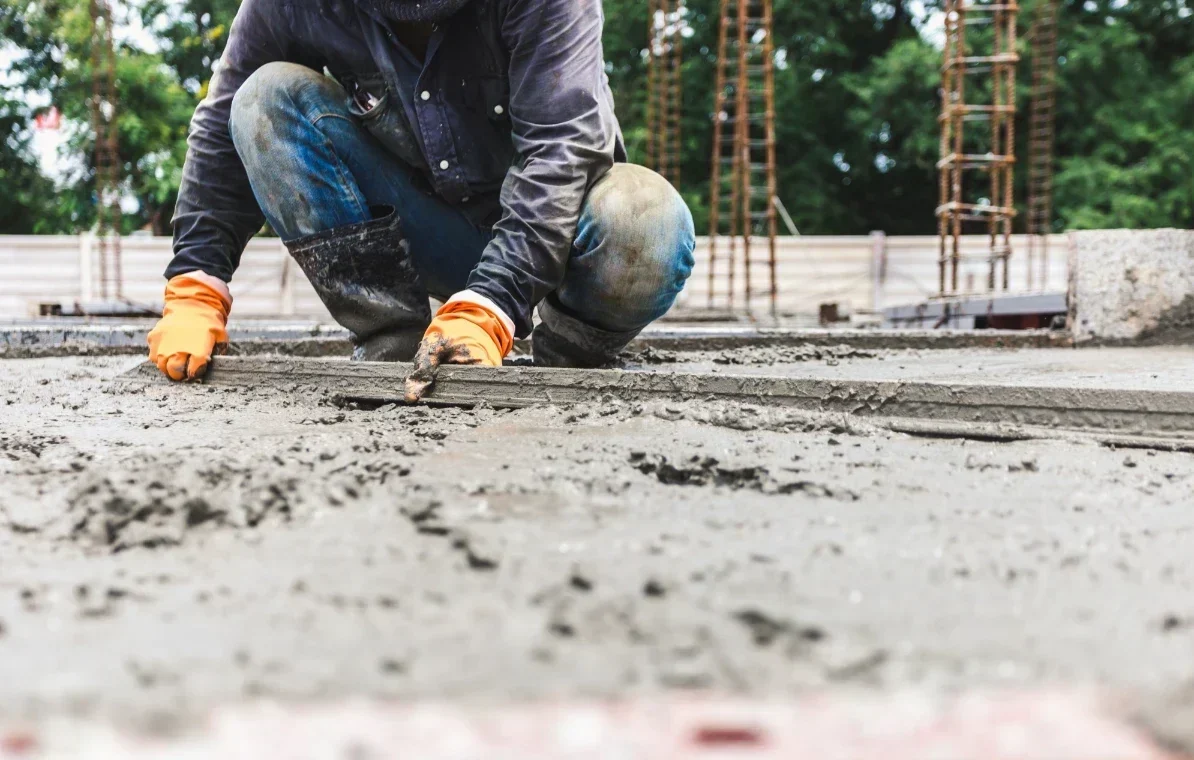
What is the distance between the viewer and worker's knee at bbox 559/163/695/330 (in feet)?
7.54

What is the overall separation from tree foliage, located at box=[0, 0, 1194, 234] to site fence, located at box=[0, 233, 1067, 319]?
1.43 m

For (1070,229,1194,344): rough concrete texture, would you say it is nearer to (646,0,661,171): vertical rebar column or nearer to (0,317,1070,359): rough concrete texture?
(0,317,1070,359): rough concrete texture

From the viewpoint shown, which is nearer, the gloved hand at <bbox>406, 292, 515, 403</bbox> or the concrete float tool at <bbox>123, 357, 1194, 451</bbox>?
the concrete float tool at <bbox>123, 357, 1194, 451</bbox>

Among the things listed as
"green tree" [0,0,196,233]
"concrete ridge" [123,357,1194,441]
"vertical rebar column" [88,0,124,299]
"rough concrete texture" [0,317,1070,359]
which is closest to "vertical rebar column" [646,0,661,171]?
"vertical rebar column" [88,0,124,299]

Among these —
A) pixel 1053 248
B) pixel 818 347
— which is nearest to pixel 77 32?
pixel 1053 248

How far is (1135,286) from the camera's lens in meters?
3.85

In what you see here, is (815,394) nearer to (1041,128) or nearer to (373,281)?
(373,281)

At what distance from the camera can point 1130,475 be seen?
4.60ft

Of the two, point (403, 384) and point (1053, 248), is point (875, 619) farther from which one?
point (1053, 248)

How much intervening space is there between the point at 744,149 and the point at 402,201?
8512 mm

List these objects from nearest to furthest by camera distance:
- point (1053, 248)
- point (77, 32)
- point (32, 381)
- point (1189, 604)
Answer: point (1189, 604) → point (32, 381) → point (1053, 248) → point (77, 32)

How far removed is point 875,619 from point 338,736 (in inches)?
16.8

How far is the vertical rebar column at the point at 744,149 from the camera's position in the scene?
32.7 ft

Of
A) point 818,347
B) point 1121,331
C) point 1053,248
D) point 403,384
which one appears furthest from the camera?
point 1053,248
